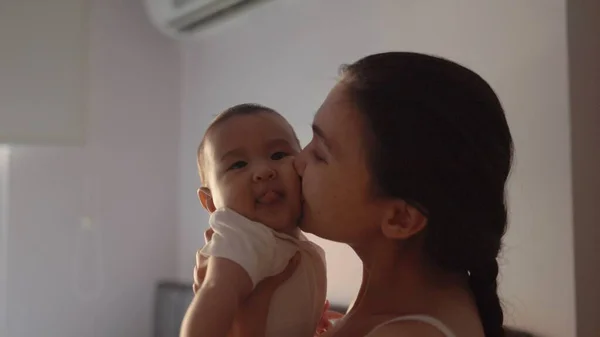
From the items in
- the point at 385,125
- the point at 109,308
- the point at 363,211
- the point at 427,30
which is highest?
the point at 427,30

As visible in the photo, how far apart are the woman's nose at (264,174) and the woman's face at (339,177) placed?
52mm

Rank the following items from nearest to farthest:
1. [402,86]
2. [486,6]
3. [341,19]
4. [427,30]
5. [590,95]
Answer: [402,86]
[590,95]
[486,6]
[427,30]
[341,19]

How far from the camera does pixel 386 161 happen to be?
725 mm

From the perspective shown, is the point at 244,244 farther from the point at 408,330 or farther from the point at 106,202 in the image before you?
the point at 106,202

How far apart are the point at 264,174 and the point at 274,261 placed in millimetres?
117

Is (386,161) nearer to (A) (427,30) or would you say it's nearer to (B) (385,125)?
(B) (385,125)

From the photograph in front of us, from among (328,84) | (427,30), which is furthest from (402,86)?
(328,84)

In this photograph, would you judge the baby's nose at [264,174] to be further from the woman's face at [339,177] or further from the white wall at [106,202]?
the white wall at [106,202]

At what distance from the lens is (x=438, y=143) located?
0.71 metres

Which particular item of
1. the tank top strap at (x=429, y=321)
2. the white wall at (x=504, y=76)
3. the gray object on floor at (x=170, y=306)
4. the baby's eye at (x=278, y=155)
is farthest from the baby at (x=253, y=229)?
the gray object on floor at (x=170, y=306)

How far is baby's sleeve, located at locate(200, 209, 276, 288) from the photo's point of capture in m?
0.77

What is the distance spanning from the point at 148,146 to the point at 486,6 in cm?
149

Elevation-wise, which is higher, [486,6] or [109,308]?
[486,6]

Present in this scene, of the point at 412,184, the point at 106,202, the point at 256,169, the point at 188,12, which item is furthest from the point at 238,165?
the point at 106,202
